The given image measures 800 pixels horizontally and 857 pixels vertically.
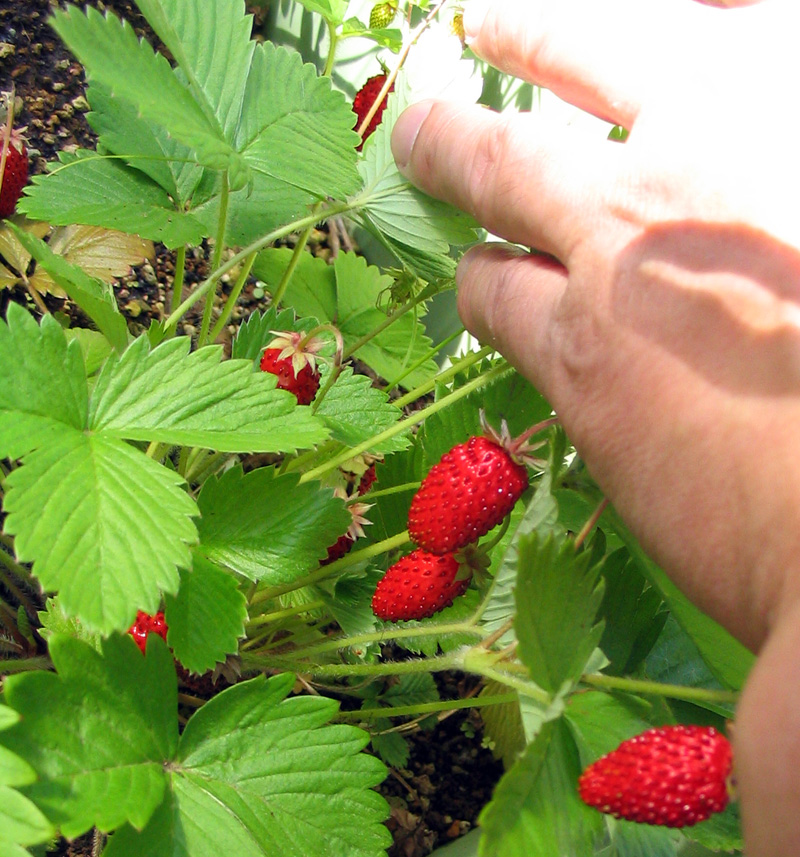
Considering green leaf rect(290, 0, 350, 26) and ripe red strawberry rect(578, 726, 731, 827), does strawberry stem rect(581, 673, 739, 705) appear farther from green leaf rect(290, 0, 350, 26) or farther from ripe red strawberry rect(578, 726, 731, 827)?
green leaf rect(290, 0, 350, 26)

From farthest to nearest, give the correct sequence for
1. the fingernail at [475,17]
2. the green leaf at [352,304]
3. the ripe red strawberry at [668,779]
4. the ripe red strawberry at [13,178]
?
the green leaf at [352,304]
the ripe red strawberry at [13,178]
the fingernail at [475,17]
the ripe red strawberry at [668,779]

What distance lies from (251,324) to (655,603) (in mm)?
484

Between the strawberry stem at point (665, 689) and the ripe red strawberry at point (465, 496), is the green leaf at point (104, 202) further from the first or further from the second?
the strawberry stem at point (665, 689)

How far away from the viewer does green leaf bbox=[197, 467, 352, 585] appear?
0.64m

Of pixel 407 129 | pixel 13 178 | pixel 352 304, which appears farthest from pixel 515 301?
pixel 13 178

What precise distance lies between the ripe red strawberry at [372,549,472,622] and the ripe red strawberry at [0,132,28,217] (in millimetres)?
693

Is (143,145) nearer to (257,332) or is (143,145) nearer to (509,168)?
(257,332)

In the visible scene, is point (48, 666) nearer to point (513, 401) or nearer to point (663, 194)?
point (513, 401)

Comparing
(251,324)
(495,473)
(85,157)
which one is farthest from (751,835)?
(85,157)

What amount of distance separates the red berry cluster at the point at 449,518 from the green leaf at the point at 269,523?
0.08 m

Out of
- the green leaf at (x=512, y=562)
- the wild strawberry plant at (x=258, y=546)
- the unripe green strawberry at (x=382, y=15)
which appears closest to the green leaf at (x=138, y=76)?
the wild strawberry plant at (x=258, y=546)

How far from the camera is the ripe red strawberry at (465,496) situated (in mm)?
535

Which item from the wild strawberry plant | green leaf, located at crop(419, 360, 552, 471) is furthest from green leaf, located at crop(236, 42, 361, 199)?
green leaf, located at crop(419, 360, 552, 471)

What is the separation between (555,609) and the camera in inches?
17.6
